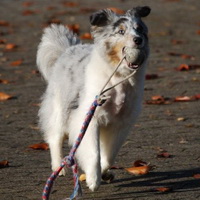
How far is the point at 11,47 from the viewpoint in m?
13.6

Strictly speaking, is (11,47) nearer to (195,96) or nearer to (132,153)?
(195,96)

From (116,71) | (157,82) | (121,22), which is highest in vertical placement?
(121,22)

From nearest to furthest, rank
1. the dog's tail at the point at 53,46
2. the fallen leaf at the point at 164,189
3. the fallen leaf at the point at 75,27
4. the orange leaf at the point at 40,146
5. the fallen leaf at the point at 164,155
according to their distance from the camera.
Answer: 1. the fallen leaf at the point at 164,189
2. the fallen leaf at the point at 164,155
3. the orange leaf at the point at 40,146
4. the dog's tail at the point at 53,46
5. the fallen leaf at the point at 75,27

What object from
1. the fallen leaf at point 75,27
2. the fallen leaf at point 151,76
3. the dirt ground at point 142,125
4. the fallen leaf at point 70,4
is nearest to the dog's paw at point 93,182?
the dirt ground at point 142,125

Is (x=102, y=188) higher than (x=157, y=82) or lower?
higher

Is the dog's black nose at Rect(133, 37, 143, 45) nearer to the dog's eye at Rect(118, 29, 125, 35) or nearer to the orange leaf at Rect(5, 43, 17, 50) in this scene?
the dog's eye at Rect(118, 29, 125, 35)

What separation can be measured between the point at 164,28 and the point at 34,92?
652cm

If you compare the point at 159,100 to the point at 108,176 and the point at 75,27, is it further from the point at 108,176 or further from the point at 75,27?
the point at 75,27

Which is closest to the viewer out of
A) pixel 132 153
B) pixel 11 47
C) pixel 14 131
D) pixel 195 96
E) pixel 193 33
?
pixel 132 153

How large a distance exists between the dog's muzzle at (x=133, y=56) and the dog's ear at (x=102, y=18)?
492 millimetres

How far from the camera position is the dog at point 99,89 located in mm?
5562

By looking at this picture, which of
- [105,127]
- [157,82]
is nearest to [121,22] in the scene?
[105,127]

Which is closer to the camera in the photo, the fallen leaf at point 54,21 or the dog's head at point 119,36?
the dog's head at point 119,36

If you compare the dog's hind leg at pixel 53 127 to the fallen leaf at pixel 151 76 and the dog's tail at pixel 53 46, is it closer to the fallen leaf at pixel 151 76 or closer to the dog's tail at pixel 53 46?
the dog's tail at pixel 53 46
